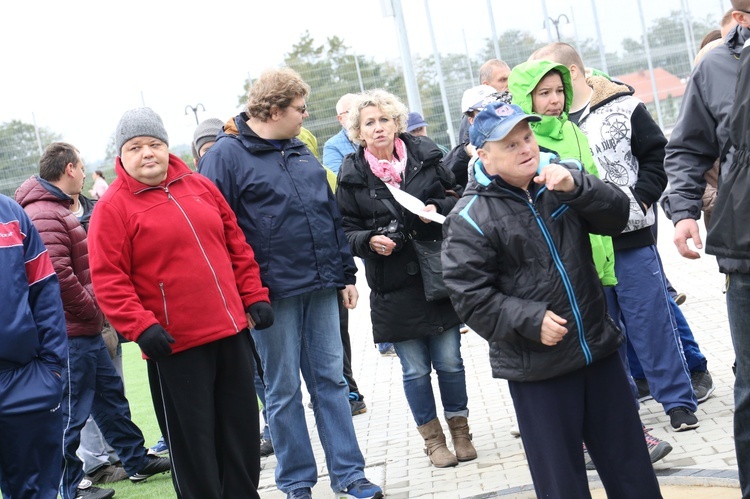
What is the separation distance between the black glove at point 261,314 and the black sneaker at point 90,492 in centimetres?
251

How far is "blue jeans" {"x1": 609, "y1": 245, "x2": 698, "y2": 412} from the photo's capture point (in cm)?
589

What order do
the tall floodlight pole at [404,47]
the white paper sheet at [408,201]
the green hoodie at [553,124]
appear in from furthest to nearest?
the tall floodlight pole at [404,47] < the white paper sheet at [408,201] < the green hoodie at [553,124]

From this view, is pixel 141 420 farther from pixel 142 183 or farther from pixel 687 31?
pixel 687 31

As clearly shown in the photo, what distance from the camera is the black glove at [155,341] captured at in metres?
4.82

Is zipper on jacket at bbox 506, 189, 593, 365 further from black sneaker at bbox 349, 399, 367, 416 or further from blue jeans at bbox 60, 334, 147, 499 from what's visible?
black sneaker at bbox 349, 399, 367, 416

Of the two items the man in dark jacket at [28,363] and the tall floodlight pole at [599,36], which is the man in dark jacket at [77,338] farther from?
the tall floodlight pole at [599,36]

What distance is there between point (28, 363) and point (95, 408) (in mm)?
2639

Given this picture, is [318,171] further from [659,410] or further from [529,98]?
[659,410]

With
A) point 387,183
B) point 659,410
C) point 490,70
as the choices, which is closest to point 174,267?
A: point 387,183

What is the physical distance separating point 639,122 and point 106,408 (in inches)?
167

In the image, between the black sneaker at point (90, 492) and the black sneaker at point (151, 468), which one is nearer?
the black sneaker at point (90, 492)

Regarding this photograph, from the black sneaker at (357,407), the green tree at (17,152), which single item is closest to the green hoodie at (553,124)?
the black sneaker at (357,407)

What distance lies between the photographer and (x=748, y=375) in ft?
13.4

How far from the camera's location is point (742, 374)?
411 centimetres
